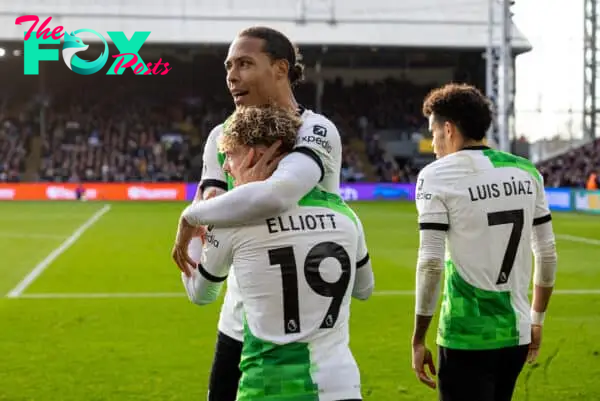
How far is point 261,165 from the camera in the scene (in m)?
2.85

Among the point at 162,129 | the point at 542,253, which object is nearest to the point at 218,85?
the point at 162,129

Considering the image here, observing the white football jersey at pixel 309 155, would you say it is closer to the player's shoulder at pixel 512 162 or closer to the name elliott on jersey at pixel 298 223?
the name elliott on jersey at pixel 298 223

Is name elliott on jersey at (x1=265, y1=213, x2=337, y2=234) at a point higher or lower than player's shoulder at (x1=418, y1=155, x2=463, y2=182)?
lower

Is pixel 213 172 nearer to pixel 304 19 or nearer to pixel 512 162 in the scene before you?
pixel 512 162

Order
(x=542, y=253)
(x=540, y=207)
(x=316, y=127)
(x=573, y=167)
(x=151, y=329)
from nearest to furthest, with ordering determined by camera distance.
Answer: (x=316, y=127) → (x=540, y=207) → (x=542, y=253) → (x=151, y=329) → (x=573, y=167)

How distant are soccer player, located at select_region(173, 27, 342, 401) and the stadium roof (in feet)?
145

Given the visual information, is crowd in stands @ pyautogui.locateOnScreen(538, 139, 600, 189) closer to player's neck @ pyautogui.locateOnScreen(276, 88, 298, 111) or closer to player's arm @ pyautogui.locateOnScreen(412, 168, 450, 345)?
player's arm @ pyautogui.locateOnScreen(412, 168, 450, 345)

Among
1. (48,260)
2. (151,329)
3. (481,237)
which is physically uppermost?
(481,237)

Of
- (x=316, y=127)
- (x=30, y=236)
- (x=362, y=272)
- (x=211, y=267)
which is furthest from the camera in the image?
(x=30, y=236)

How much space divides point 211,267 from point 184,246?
0.70ft

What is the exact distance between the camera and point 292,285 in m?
2.80

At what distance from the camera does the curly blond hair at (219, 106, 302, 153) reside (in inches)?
110

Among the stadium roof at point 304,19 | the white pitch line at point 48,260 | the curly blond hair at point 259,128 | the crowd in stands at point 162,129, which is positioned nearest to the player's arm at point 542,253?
the curly blond hair at point 259,128

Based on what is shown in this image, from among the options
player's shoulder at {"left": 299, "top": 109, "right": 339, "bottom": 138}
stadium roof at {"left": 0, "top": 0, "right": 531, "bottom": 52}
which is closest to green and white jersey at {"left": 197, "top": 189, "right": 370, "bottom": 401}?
player's shoulder at {"left": 299, "top": 109, "right": 339, "bottom": 138}
